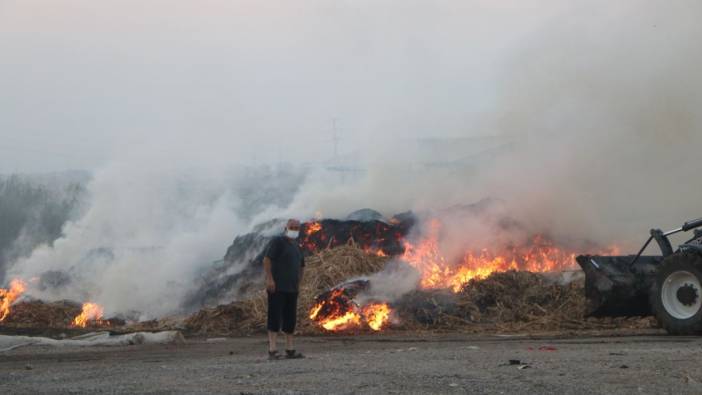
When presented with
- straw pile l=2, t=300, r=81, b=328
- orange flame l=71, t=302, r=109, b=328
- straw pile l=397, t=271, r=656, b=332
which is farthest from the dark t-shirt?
orange flame l=71, t=302, r=109, b=328

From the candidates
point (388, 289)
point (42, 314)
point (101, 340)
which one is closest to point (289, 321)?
point (101, 340)

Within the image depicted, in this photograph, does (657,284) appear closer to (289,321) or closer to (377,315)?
(289,321)

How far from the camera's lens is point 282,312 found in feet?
30.3

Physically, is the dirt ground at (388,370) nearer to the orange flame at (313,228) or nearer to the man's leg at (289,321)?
the man's leg at (289,321)

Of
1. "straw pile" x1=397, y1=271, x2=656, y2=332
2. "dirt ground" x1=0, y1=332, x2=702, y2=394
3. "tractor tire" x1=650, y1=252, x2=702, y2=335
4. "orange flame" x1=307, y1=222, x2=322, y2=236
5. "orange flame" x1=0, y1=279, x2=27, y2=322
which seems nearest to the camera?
"dirt ground" x1=0, y1=332, x2=702, y2=394

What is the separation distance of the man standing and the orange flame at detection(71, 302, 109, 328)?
10585 mm

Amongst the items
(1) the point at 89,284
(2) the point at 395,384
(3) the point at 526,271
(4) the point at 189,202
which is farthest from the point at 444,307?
(4) the point at 189,202

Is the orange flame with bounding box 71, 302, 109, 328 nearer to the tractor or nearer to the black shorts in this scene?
the black shorts

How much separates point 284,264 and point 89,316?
11.6m

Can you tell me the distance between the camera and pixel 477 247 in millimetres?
17641

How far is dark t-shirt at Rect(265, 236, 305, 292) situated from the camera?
9203 mm

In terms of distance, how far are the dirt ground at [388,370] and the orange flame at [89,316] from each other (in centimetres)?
742

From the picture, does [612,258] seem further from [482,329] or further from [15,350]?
[15,350]

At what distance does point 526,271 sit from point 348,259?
153 inches
